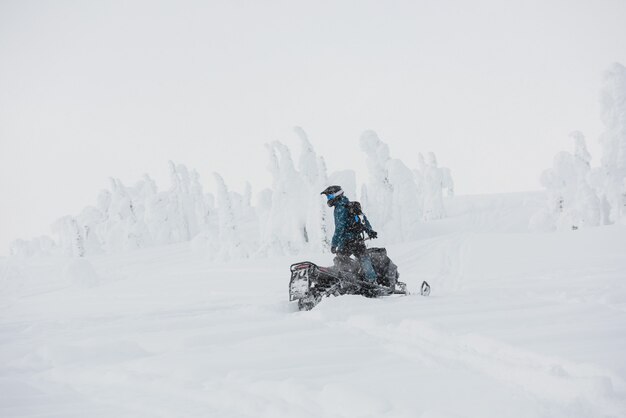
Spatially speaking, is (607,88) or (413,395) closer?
(413,395)

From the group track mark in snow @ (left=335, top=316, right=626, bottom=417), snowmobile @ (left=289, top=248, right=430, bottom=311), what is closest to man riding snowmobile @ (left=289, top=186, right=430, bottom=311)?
snowmobile @ (left=289, top=248, right=430, bottom=311)

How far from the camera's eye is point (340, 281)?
754 centimetres

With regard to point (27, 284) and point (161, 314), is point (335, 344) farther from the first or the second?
point (27, 284)

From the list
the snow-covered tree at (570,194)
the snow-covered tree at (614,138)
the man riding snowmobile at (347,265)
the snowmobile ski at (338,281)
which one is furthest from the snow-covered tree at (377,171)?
the man riding snowmobile at (347,265)

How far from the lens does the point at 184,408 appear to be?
9.61ft

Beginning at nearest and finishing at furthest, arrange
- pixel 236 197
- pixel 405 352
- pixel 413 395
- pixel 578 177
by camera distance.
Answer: pixel 413 395, pixel 405 352, pixel 578 177, pixel 236 197

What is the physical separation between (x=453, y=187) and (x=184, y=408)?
253ft

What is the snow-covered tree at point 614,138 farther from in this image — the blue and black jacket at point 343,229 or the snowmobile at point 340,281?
the blue and black jacket at point 343,229

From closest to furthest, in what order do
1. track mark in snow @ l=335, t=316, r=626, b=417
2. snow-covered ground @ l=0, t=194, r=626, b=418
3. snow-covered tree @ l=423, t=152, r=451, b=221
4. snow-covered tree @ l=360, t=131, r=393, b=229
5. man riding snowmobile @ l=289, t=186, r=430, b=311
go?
track mark in snow @ l=335, t=316, r=626, b=417
snow-covered ground @ l=0, t=194, r=626, b=418
man riding snowmobile @ l=289, t=186, r=430, b=311
snow-covered tree @ l=360, t=131, r=393, b=229
snow-covered tree @ l=423, t=152, r=451, b=221

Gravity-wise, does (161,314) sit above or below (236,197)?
below

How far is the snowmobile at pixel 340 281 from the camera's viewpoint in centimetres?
711

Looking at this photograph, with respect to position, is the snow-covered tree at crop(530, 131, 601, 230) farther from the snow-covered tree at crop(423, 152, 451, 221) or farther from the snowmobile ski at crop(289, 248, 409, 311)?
the snowmobile ski at crop(289, 248, 409, 311)

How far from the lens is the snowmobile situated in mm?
7105

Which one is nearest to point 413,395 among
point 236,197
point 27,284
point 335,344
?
point 335,344
